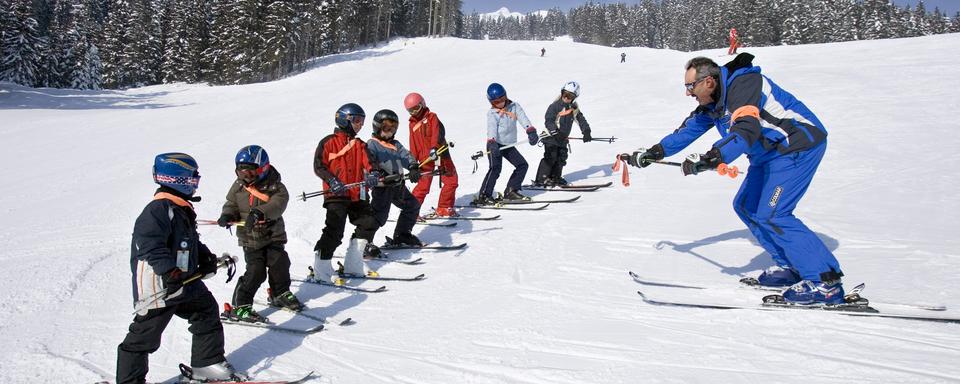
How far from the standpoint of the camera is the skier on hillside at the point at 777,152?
4270 mm

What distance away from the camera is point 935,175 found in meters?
9.30

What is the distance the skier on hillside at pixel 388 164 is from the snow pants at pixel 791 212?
357 cm

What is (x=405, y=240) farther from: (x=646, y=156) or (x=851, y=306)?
(x=851, y=306)

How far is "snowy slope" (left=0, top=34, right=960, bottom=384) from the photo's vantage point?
363 cm

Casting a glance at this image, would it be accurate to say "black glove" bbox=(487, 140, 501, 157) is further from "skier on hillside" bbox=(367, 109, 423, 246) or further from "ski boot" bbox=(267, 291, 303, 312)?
"ski boot" bbox=(267, 291, 303, 312)

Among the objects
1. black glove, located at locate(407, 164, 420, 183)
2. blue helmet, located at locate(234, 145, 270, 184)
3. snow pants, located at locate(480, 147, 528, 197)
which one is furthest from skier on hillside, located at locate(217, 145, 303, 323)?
snow pants, located at locate(480, 147, 528, 197)

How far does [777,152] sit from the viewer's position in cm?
439

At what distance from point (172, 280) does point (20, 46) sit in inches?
2228

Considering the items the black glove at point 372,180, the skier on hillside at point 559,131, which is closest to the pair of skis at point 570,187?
the skier on hillside at point 559,131

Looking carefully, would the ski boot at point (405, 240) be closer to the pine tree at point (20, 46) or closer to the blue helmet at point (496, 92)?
the blue helmet at point (496, 92)

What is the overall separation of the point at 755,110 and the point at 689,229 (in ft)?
10.8

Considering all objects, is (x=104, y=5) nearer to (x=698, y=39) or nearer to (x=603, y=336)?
(x=698, y=39)

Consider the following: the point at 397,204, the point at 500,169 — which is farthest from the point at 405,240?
the point at 500,169

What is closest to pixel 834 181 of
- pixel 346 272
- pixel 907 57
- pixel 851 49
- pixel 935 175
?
pixel 935 175
